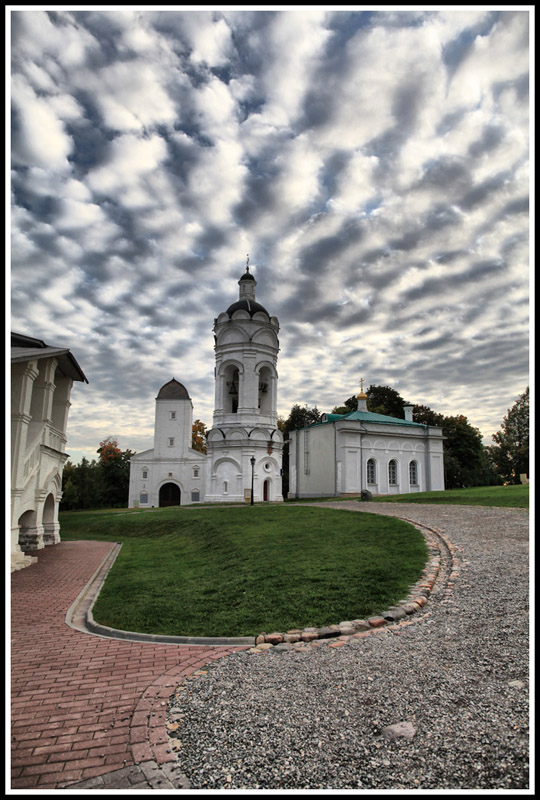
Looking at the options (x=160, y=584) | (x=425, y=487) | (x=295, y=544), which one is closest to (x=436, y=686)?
(x=160, y=584)

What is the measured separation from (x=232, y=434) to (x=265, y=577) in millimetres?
27929

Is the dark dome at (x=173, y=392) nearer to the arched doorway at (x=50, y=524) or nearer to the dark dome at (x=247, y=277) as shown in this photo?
the dark dome at (x=247, y=277)

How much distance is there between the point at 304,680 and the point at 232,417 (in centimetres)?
3366

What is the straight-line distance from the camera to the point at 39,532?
52.2 feet

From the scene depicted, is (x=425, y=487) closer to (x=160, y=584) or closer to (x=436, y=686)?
(x=160, y=584)

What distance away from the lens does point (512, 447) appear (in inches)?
1893

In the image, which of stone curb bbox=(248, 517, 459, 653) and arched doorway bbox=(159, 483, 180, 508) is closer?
stone curb bbox=(248, 517, 459, 653)

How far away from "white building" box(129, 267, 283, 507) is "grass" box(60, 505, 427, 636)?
18009mm

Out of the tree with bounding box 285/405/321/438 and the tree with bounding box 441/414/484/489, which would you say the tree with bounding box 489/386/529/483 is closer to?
the tree with bounding box 441/414/484/489

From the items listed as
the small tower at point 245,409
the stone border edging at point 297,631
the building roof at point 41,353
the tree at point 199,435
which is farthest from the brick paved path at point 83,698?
the tree at point 199,435

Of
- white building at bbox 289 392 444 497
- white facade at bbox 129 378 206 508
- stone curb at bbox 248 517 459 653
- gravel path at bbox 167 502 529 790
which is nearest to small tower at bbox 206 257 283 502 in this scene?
white building at bbox 289 392 444 497

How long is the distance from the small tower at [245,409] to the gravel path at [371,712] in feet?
100

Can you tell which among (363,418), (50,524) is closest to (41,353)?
(50,524)

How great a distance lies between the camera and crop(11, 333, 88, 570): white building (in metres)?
12.0
